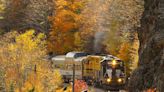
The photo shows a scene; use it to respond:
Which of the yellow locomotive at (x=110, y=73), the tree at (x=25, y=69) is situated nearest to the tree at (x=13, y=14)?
the tree at (x=25, y=69)

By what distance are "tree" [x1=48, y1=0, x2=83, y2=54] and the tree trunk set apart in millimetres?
33157

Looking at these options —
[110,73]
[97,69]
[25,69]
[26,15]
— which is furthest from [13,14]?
[25,69]

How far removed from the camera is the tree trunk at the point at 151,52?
32406mm

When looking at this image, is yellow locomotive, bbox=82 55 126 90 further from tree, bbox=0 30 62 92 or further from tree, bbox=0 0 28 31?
tree, bbox=0 0 28 31

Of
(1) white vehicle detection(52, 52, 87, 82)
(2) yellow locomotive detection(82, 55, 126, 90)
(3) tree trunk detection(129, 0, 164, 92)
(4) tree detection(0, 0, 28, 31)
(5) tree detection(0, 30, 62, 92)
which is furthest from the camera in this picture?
(4) tree detection(0, 0, 28, 31)

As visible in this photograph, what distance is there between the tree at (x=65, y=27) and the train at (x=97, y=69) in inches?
436

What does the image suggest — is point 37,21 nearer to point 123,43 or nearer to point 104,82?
point 123,43

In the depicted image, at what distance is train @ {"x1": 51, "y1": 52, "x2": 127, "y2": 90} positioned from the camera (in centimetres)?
4844

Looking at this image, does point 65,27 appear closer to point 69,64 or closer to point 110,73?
point 69,64

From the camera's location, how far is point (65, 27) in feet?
232

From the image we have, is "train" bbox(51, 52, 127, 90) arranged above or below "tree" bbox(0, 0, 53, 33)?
below

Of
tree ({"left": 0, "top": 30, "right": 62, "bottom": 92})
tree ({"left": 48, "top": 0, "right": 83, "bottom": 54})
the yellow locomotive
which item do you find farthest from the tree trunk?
tree ({"left": 48, "top": 0, "right": 83, "bottom": 54})

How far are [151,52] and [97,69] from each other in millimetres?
16909

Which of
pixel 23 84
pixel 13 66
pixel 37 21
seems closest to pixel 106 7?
pixel 37 21
